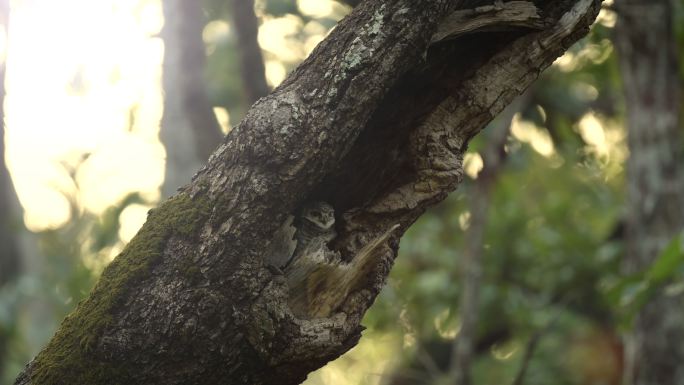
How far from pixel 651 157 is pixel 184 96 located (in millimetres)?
2937

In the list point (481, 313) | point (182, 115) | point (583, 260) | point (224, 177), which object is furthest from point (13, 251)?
point (224, 177)

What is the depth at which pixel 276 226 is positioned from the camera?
2.11 meters

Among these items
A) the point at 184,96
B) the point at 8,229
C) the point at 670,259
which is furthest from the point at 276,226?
the point at 8,229

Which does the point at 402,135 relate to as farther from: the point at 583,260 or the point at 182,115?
the point at 583,260

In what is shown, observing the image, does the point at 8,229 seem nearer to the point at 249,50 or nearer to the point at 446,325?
the point at 249,50

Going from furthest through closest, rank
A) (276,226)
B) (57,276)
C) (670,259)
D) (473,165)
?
(57,276) < (473,165) < (670,259) < (276,226)

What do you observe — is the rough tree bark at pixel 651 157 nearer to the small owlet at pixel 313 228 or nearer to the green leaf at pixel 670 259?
the green leaf at pixel 670 259

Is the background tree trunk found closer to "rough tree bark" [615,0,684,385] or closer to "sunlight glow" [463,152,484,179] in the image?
"sunlight glow" [463,152,484,179]

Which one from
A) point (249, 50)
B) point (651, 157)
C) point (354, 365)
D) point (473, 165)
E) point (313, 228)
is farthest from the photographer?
point (354, 365)

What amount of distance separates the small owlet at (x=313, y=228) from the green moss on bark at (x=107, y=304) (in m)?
0.25

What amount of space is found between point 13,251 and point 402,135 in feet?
18.9

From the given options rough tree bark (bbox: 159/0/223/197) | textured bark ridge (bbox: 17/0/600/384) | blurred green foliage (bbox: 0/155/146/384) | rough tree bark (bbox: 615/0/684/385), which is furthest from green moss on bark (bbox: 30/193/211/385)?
rough tree bark (bbox: 615/0/684/385)

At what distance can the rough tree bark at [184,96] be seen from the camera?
16.2 ft

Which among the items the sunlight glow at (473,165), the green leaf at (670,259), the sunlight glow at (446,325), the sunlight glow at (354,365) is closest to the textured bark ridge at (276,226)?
the green leaf at (670,259)
